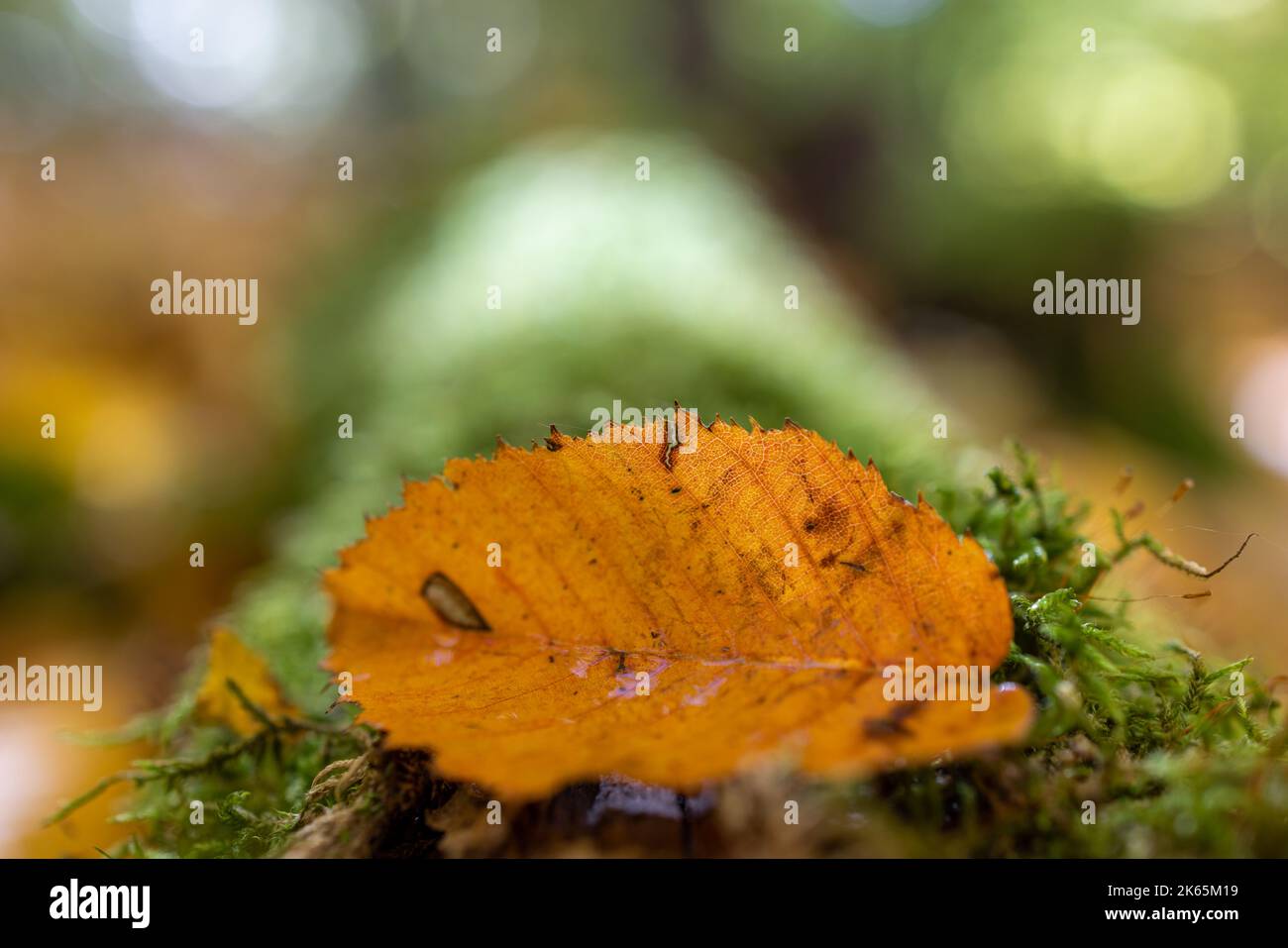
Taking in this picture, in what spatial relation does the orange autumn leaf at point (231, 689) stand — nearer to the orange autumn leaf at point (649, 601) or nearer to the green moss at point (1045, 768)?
the green moss at point (1045, 768)

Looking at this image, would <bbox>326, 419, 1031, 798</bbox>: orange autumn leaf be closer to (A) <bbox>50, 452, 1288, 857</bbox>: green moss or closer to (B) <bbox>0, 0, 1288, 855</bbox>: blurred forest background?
(A) <bbox>50, 452, 1288, 857</bbox>: green moss

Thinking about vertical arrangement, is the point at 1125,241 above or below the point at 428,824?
above

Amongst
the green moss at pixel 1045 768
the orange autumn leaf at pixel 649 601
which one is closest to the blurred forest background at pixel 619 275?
the green moss at pixel 1045 768

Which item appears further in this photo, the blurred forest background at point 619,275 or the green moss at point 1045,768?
the blurred forest background at point 619,275

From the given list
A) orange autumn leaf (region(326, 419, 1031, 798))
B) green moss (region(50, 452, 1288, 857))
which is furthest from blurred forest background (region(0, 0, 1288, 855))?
orange autumn leaf (region(326, 419, 1031, 798))
